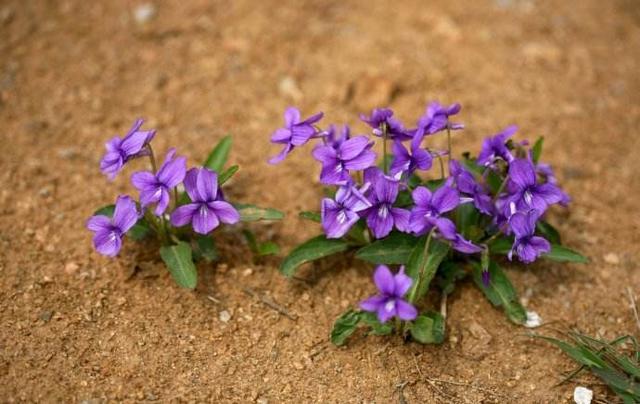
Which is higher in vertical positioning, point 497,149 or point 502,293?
point 497,149

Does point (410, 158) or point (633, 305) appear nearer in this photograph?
point (410, 158)

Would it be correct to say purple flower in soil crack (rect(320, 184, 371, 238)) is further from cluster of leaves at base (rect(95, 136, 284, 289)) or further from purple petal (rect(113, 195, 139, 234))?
purple petal (rect(113, 195, 139, 234))

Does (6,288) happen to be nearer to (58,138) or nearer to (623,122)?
(58,138)

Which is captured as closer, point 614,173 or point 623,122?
point 614,173

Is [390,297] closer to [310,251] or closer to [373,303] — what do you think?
[373,303]

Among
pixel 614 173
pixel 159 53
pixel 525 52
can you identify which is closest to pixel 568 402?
pixel 614 173

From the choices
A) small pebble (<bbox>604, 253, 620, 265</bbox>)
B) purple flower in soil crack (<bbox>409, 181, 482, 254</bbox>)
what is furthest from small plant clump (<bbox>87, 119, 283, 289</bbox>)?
small pebble (<bbox>604, 253, 620, 265</bbox>)

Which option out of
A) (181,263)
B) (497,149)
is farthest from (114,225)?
(497,149)
